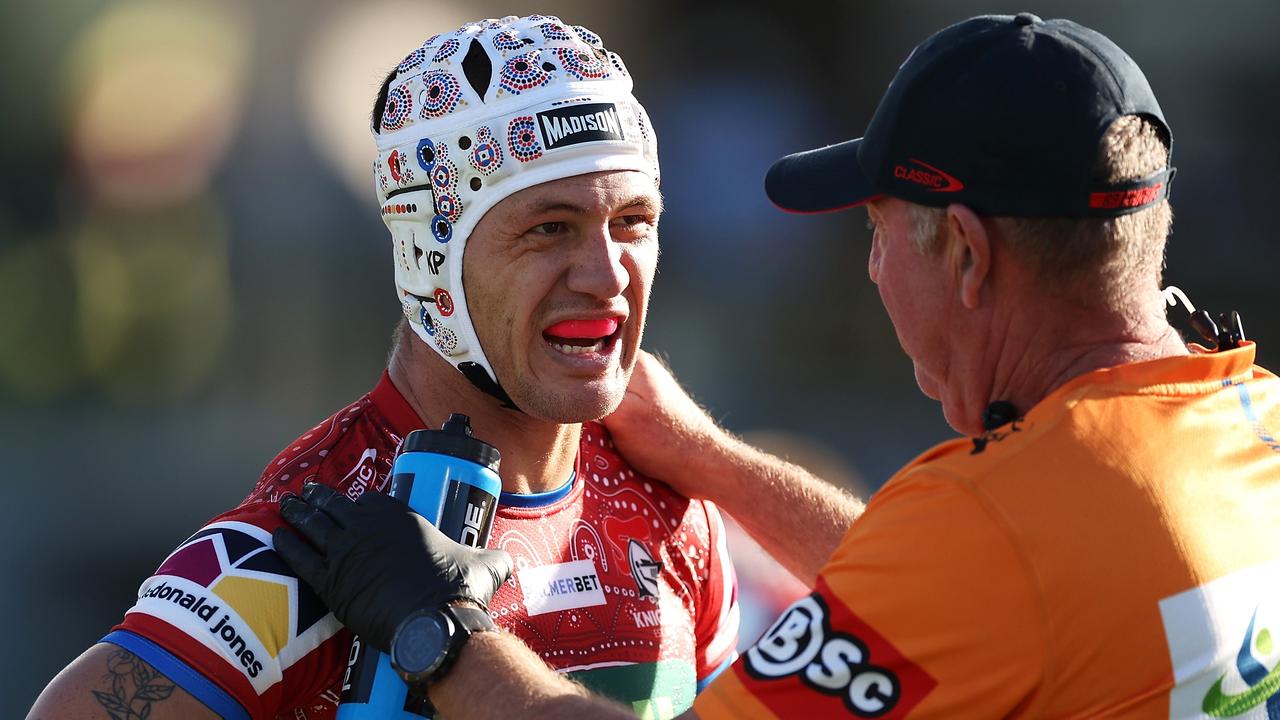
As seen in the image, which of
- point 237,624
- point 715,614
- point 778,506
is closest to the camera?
point 237,624

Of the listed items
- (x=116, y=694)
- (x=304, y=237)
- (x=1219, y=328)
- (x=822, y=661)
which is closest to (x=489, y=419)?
(x=116, y=694)

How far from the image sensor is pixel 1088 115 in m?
2.46

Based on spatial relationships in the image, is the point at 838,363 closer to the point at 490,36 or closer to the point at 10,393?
the point at 10,393

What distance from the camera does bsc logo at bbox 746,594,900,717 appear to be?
2.23 metres

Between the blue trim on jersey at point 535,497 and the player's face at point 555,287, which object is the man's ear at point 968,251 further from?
the blue trim on jersey at point 535,497

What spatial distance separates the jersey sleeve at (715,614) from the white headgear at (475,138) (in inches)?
33.1

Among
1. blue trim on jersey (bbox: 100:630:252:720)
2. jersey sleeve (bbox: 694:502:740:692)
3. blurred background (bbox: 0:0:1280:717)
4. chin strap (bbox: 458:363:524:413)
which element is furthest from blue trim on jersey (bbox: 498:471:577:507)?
blurred background (bbox: 0:0:1280:717)

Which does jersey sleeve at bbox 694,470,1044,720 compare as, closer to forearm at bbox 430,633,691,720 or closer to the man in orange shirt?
the man in orange shirt

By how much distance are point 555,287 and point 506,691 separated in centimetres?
100

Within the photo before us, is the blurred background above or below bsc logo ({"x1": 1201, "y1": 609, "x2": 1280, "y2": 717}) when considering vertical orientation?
below

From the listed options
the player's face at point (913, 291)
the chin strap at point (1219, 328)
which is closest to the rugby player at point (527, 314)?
the player's face at point (913, 291)

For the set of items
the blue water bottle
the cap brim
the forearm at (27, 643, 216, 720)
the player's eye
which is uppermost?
the cap brim

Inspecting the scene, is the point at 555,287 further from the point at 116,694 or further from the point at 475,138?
the point at 116,694

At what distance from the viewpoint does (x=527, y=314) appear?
3045 millimetres
